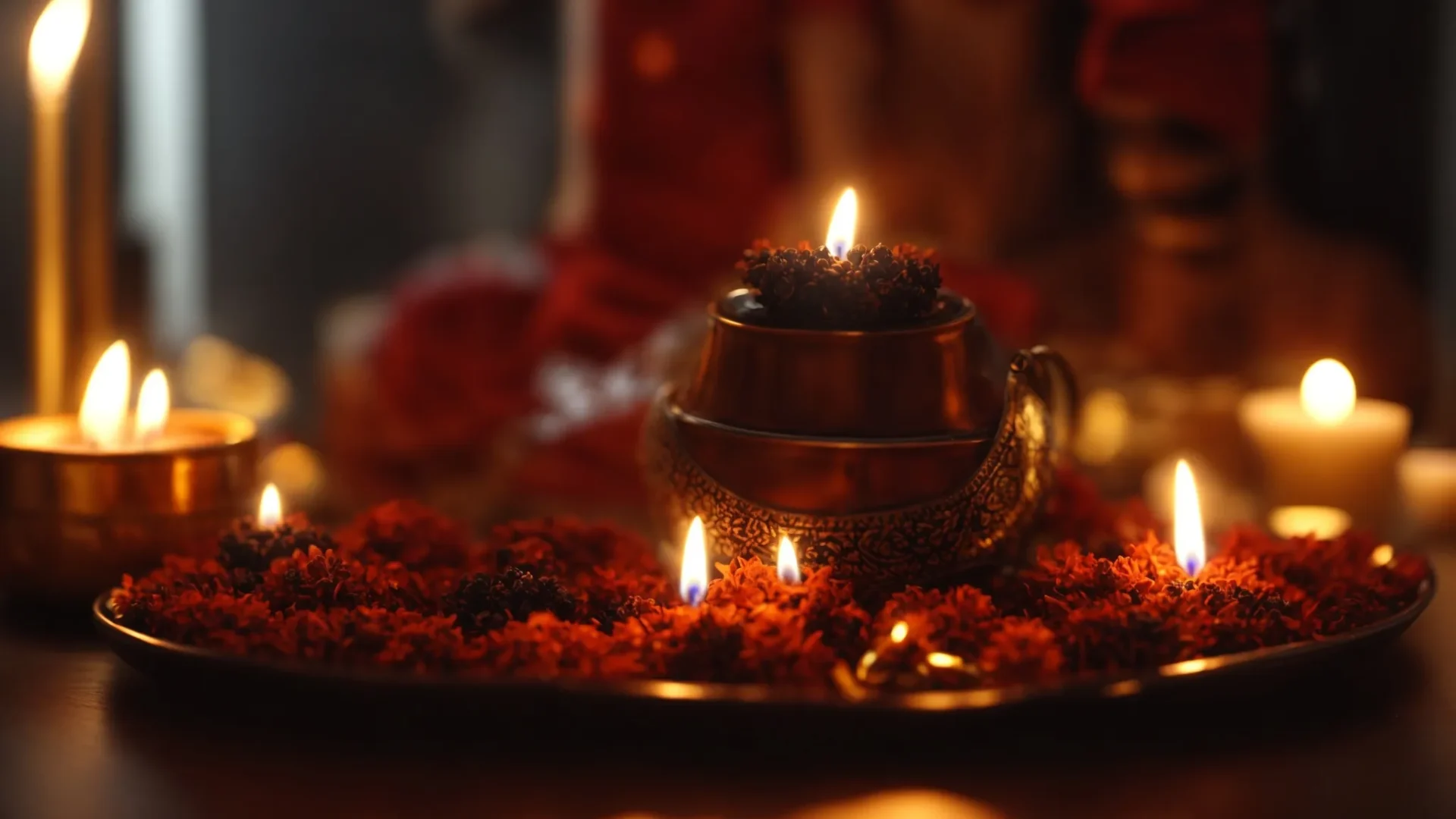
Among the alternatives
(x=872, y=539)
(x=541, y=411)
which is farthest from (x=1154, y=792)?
(x=541, y=411)

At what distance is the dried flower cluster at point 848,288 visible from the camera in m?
0.67

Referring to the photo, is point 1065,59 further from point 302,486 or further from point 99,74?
point 99,74

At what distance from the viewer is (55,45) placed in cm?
89

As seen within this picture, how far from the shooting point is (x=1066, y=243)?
6.40ft

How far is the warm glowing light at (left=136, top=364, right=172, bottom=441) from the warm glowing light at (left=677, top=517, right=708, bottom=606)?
1.04 feet

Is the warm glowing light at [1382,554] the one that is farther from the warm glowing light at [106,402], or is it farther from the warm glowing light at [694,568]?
the warm glowing light at [106,402]

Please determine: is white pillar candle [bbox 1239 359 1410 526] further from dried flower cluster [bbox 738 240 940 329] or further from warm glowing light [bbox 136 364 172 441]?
warm glowing light [bbox 136 364 172 441]

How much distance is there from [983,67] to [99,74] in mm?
1167

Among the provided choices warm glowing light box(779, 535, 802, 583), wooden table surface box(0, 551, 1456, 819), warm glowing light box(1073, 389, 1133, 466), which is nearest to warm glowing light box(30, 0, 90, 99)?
wooden table surface box(0, 551, 1456, 819)

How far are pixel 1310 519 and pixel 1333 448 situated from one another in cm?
5

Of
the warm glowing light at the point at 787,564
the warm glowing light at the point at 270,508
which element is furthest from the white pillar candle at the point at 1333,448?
the warm glowing light at the point at 270,508

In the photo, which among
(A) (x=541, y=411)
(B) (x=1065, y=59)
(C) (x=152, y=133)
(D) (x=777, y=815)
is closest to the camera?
(D) (x=777, y=815)

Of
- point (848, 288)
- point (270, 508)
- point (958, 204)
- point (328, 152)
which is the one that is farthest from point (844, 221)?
point (328, 152)

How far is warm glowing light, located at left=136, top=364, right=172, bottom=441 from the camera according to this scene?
0.81m
